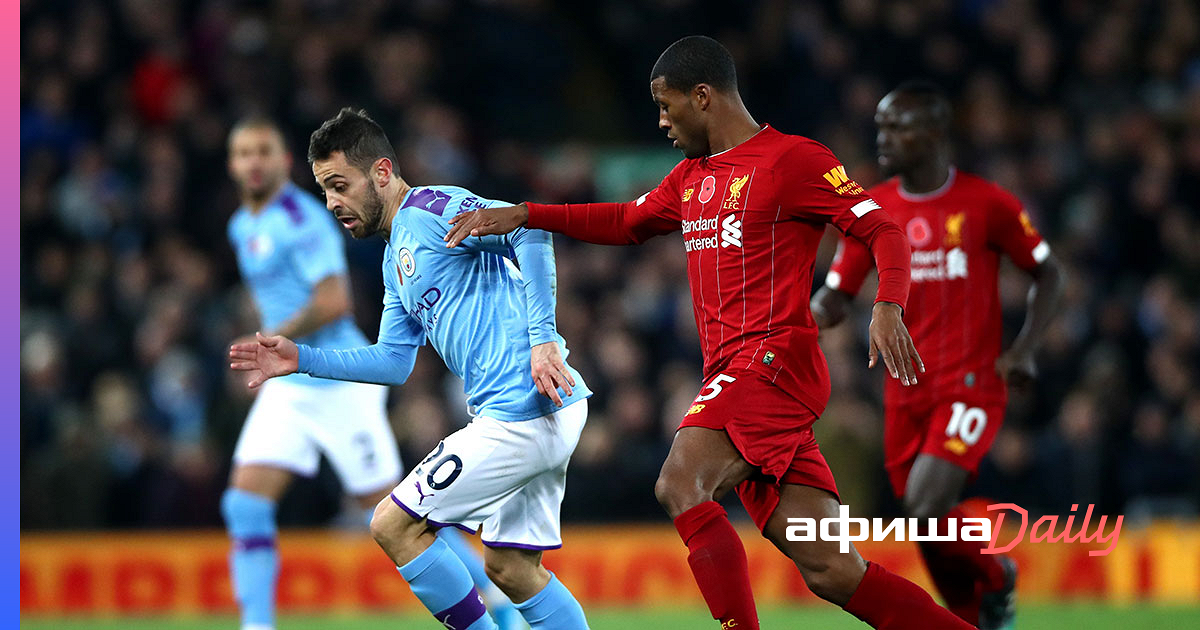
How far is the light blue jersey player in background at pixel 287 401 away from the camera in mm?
7207

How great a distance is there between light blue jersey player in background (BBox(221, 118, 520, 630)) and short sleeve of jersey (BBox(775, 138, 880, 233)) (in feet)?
9.71

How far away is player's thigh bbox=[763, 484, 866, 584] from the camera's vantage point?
4.78 meters

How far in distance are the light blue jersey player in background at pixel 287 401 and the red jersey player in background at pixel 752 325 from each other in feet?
8.15

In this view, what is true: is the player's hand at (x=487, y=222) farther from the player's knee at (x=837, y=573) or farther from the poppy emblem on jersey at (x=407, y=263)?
the player's knee at (x=837, y=573)

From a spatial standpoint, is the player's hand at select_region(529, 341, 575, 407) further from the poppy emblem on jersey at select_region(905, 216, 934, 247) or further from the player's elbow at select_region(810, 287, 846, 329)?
the poppy emblem on jersey at select_region(905, 216, 934, 247)

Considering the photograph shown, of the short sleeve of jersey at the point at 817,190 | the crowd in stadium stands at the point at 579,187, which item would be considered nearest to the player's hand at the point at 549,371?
the short sleeve of jersey at the point at 817,190

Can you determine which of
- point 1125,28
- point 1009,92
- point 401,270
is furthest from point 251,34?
point 401,270

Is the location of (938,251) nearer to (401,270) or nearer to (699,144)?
(699,144)

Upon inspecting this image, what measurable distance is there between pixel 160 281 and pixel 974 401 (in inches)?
334

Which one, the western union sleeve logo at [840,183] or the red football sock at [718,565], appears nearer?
the red football sock at [718,565]

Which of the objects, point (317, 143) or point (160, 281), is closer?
point (317, 143)

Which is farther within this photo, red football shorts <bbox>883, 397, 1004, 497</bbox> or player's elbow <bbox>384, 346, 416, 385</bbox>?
red football shorts <bbox>883, 397, 1004, 497</bbox>

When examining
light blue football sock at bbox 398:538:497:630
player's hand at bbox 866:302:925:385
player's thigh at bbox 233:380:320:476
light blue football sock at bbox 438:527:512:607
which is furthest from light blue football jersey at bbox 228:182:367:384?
player's hand at bbox 866:302:925:385

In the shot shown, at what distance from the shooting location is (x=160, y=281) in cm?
1273
